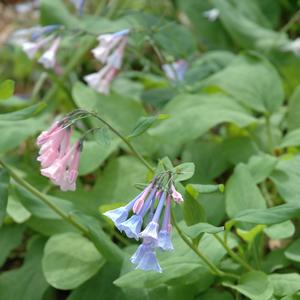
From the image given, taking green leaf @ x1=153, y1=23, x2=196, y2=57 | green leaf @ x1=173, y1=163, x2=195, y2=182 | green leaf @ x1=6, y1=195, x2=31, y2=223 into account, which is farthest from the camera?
green leaf @ x1=153, y1=23, x2=196, y2=57

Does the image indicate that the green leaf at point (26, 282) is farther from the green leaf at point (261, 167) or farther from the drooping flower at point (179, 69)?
the drooping flower at point (179, 69)

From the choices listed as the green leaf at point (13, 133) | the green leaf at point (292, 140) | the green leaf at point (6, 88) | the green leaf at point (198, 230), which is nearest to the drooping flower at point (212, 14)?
the green leaf at point (292, 140)

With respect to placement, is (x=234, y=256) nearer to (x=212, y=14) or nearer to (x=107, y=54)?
(x=107, y=54)

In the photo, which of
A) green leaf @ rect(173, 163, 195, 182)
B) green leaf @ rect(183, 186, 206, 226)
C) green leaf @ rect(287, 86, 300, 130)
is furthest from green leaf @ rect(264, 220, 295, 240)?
green leaf @ rect(287, 86, 300, 130)

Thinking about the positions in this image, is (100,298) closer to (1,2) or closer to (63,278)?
(63,278)

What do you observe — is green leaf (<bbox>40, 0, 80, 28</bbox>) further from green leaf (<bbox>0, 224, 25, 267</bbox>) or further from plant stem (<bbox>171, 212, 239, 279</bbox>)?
plant stem (<bbox>171, 212, 239, 279</bbox>)

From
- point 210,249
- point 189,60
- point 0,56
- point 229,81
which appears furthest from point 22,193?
point 0,56
